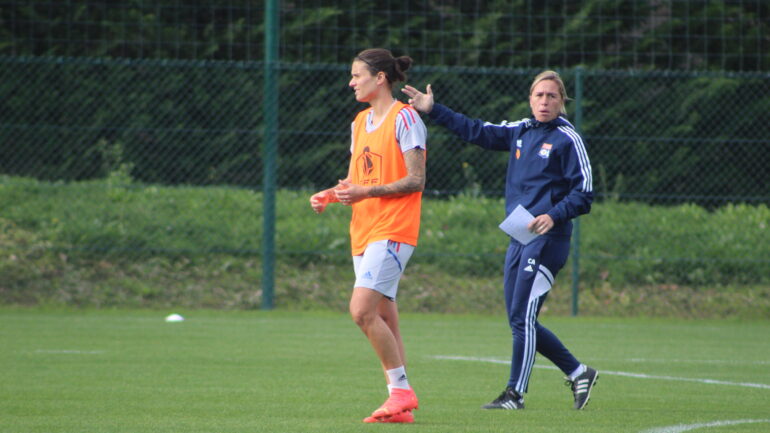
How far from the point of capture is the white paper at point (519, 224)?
6512 millimetres

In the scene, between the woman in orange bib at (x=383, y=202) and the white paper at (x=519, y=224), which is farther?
the white paper at (x=519, y=224)

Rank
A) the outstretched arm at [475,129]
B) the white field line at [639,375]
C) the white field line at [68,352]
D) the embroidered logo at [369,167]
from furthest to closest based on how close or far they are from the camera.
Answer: the white field line at [68,352]
the white field line at [639,375]
the outstretched arm at [475,129]
the embroidered logo at [369,167]

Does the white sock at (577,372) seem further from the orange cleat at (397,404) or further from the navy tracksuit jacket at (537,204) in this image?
the orange cleat at (397,404)

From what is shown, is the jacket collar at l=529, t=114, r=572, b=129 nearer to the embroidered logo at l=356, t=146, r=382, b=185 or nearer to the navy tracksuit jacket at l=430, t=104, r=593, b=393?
the navy tracksuit jacket at l=430, t=104, r=593, b=393

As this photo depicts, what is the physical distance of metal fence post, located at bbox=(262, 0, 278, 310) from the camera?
14539 millimetres

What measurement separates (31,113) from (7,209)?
5.18 feet

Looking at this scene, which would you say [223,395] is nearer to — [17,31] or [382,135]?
[382,135]

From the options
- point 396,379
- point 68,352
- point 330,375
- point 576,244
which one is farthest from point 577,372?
point 576,244

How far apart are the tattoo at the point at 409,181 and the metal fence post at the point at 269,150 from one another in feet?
28.0

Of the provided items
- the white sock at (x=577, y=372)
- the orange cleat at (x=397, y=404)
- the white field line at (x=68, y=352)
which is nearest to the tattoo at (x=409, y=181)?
the orange cleat at (x=397, y=404)

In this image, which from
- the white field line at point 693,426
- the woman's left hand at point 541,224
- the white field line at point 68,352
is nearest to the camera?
the white field line at point 693,426

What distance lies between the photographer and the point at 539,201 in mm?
6645

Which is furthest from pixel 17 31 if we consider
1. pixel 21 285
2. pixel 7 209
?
pixel 21 285

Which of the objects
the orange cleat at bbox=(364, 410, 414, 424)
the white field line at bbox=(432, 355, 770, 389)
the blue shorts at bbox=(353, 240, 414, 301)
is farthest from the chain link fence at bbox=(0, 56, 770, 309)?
the orange cleat at bbox=(364, 410, 414, 424)
